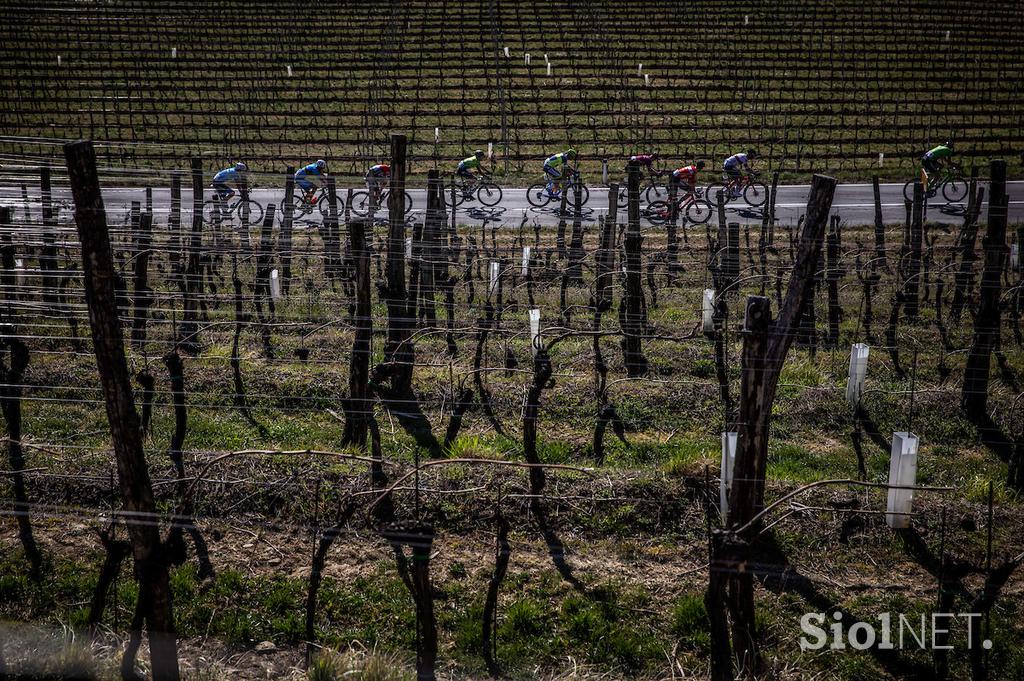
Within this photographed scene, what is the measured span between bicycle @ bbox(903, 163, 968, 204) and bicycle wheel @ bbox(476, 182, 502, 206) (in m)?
8.75

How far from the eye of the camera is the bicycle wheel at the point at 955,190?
20.1 metres

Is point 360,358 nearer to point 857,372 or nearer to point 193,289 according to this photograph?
point 857,372

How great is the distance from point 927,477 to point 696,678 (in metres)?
2.99

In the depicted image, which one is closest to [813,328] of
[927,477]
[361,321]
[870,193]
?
[927,477]

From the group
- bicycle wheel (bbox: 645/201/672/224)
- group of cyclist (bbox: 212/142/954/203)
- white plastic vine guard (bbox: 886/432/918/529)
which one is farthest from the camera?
group of cyclist (bbox: 212/142/954/203)

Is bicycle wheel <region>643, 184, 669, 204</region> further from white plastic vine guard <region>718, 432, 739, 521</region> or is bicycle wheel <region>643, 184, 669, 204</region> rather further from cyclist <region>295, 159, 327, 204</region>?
white plastic vine guard <region>718, 432, 739, 521</region>

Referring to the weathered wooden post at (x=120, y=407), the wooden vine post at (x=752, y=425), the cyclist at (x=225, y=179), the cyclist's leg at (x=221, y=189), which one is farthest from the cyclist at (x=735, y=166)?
the weathered wooden post at (x=120, y=407)

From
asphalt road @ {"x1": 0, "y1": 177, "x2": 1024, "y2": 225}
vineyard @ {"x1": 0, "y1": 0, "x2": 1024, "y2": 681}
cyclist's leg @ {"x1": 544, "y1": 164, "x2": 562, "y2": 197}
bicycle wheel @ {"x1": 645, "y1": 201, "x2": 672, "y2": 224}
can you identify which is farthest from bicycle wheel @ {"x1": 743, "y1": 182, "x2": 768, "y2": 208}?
cyclist's leg @ {"x1": 544, "y1": 164, "x2": 562, "y2": 197}

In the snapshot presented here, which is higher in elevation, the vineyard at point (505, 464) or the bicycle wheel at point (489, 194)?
the bicycle wheel at point (489, 194)

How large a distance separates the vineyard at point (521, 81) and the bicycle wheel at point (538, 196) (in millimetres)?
2526

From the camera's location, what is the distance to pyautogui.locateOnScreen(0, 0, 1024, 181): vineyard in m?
25.0

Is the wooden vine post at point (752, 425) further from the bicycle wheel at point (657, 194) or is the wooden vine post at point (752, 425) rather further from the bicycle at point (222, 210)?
the bicycle wheel at point (657, 194)

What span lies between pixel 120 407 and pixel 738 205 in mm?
18273

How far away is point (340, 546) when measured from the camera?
5445 mm
